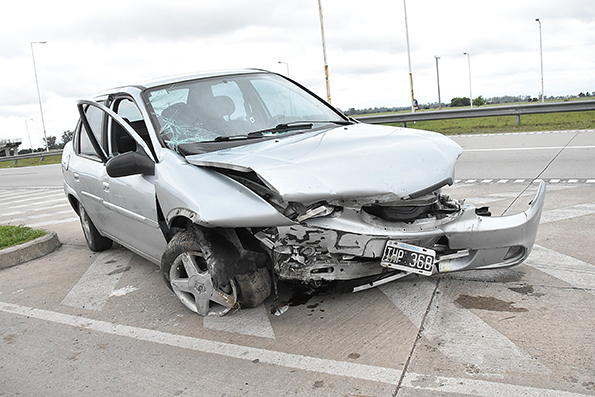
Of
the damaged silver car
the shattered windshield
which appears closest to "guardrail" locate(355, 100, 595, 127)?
the shattered windshield

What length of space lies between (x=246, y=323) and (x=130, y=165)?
137cm

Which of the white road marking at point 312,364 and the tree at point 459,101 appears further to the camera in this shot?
the tree at point 459,101

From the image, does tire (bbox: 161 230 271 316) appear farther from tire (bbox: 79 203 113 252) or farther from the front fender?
tire (bbox: 79 203 113 252)

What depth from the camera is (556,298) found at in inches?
141

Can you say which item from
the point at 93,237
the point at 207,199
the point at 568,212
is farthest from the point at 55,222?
the point at 568,212

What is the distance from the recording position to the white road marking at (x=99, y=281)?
4562 mm

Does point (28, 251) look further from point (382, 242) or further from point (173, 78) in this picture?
point (382, 242)

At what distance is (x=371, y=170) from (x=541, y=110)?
48.3 feet

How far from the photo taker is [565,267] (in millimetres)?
4156

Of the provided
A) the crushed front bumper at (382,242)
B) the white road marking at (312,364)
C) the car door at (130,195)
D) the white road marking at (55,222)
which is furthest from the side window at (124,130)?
the white road marking at (55,222)

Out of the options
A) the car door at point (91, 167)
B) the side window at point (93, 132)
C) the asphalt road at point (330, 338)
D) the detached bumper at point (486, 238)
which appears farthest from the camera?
the side window at point (93, 132)

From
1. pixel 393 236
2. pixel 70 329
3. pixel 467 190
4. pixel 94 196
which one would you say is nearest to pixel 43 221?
pixel 94 196

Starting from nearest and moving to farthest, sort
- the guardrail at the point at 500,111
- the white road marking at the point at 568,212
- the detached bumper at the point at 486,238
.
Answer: the detached bumper at the point at 486,238, the white road marking at the point at 568,212, the guardrail at the point at 500,111

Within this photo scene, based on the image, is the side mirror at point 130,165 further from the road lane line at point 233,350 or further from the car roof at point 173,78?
the road lane line at point 233,350
